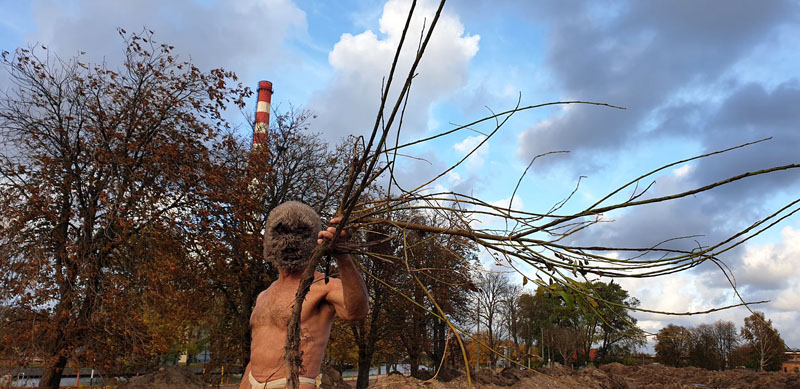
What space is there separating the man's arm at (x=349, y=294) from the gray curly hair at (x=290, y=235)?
274 millimetres

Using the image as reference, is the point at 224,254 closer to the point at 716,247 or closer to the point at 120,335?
the point at 120,335

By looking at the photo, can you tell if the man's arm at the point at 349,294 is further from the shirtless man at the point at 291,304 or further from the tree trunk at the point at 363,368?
the tree trunk at the point at 363,368

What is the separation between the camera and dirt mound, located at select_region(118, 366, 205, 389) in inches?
429

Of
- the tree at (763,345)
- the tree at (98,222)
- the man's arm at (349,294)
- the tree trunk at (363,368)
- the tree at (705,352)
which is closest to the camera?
the man's arm at (349,294)

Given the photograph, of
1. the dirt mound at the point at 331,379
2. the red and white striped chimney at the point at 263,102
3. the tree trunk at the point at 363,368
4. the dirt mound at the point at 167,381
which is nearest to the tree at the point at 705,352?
the tree trunk at the point at 363,368

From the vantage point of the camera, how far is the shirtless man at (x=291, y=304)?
2744 millimetres

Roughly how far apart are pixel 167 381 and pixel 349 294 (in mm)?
10592

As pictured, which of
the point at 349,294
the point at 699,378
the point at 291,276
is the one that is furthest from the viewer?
the point at 699,378

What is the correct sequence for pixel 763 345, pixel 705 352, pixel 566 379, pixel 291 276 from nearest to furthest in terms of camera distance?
pixel 291 276 → pixel 566 379 → pixel 763 345 → pixel 705 352

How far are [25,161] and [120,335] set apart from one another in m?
4.07

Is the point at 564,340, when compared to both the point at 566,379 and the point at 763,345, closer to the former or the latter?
the point at 763,345

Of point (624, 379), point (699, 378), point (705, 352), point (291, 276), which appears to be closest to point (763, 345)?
point (705, 352)

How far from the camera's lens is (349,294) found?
104 inches

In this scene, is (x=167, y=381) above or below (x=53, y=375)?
below
